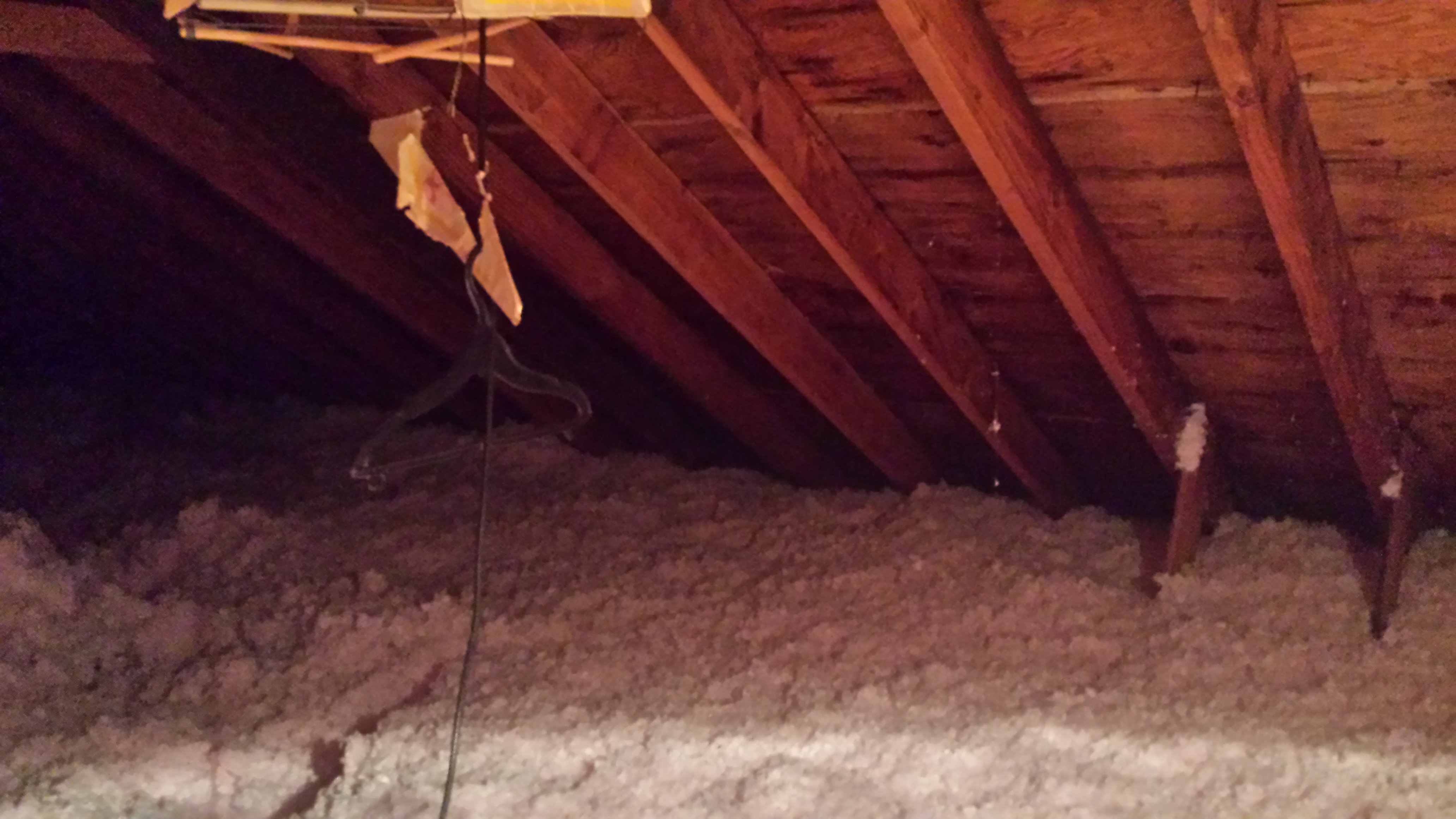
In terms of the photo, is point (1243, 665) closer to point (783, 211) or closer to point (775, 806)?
point (775, 806)

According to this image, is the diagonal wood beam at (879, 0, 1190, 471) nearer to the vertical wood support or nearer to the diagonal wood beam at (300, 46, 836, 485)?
the vertical wood support

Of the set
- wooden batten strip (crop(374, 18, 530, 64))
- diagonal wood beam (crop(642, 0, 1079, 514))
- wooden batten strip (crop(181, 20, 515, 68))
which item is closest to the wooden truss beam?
wooden batten strip (crop(181, 20, 515, 68))

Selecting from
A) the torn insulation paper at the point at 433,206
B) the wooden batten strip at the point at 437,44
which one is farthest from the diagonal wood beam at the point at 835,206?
the torn insulation paper at the point at 433,206

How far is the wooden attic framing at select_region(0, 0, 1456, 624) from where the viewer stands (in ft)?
3.98

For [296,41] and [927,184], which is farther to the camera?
[927,184]

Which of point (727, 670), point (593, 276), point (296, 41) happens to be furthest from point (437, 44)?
point (727, 670)

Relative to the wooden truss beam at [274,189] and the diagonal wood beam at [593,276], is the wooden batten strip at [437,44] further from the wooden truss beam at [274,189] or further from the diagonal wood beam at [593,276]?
the wooden truss beam at [274,189]

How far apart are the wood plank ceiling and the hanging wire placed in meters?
0.08

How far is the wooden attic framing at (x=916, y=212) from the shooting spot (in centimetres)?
121

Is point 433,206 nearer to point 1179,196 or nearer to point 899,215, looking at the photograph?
point 899,215

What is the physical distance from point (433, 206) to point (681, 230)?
0.51 meters

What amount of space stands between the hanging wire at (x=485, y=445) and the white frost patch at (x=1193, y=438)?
1.28 m

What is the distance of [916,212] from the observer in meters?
1.62

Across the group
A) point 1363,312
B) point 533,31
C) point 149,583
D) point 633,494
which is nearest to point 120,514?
point 149,583
